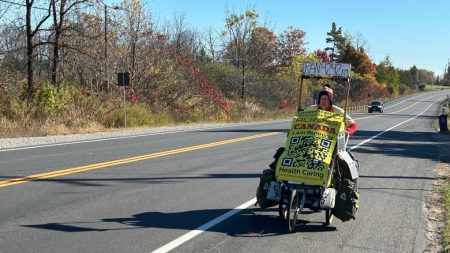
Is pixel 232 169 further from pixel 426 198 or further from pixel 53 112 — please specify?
pixel 53 112

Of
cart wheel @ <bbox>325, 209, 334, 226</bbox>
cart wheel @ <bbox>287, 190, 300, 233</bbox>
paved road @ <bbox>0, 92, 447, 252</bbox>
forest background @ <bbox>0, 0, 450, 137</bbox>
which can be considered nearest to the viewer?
paved road @ <bbox>0, 92, 447, 252</bbox>

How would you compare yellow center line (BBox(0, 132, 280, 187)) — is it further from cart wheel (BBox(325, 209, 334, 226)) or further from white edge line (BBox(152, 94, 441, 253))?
cart wheel (BBox(325, 209, 334, 226))

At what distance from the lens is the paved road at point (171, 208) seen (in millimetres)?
6059

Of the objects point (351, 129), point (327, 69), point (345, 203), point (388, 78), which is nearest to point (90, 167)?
point (327, 69)

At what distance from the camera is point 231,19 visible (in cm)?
5528

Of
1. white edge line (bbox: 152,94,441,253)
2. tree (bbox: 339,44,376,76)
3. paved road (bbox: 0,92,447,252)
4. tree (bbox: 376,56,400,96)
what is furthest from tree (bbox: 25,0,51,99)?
tree (bbox: 376,56,400,96)

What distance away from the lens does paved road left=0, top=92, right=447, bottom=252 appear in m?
6.06

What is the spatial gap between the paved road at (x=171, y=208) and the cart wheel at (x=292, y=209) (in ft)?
0.48

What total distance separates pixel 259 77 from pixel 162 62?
66.9 ft

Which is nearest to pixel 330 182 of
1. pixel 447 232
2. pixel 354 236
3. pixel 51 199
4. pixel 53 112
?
pixel 354 236

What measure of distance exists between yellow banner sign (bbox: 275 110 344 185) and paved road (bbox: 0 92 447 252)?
761 millimetres

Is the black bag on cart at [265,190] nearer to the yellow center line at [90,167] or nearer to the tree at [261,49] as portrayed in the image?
the yellow center line at [90,167]

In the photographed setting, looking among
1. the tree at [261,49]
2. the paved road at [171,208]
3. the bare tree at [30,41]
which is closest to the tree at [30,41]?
the bare tree at [30,41]

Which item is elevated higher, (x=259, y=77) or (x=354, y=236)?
(x=259, y=77)
